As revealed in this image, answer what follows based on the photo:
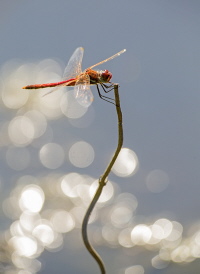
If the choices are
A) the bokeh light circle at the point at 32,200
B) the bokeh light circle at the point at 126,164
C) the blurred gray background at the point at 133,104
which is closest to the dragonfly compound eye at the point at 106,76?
the blurred gray background at the point at 133,104

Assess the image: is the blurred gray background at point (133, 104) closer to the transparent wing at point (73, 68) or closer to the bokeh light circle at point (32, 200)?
the bokeh light circle at point (32, 200)

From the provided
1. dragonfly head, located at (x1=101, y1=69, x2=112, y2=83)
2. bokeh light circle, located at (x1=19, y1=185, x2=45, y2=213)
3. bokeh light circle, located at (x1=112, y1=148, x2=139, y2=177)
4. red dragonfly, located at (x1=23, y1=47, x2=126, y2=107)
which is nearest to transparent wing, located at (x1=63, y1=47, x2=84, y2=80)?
red dragonfly, located at (x1=23, y1=47, x2=126, y2=107)

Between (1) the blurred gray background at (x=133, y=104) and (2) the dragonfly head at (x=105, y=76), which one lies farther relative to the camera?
(1) the blurred gray background at (x=133, y=104)

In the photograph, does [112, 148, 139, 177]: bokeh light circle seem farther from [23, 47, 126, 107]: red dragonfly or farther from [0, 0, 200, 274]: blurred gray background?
[23, 47, 126, 107]: red dragonfly

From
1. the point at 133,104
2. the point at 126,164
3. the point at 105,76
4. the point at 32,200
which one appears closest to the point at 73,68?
the point at 105,76

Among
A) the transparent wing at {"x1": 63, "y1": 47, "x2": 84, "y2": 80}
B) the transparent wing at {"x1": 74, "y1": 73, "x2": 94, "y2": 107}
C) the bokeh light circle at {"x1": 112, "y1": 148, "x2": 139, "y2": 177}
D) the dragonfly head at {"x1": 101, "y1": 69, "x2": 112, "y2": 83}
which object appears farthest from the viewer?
the bokeh light circle at {"x1": 112, "y1": 148, "x2": 139, "y2": 177}

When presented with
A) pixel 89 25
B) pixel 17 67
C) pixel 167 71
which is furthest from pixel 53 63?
pixel 167 71

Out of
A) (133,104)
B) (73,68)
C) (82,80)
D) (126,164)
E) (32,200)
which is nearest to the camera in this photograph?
(82,80)

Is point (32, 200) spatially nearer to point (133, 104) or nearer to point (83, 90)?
point (133, 104)

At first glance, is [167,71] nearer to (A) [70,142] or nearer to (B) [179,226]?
(A) [70,142]

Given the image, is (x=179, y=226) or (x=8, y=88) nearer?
(x=179, y=226)

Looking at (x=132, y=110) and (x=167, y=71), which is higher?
(x=167, y=71)
